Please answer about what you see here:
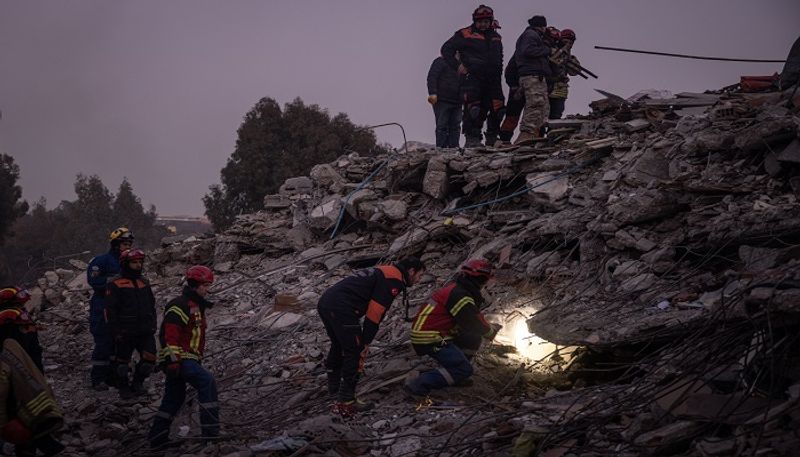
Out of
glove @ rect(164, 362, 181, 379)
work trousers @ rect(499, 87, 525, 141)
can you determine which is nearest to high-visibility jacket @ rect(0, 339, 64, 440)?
glove @ rect(164, 362, 181, 379)

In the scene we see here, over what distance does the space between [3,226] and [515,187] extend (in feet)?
74.0

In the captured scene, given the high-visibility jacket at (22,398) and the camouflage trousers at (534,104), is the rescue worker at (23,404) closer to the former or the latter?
the high-visibility jacket at (22,398)

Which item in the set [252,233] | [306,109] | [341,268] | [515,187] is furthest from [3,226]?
[515,187]

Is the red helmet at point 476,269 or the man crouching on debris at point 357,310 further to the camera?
the red helmet at point 476,269

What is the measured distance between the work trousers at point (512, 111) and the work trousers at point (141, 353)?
23.2 ft

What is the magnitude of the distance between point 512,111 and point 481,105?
0.57 m

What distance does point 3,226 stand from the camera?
2434 cm

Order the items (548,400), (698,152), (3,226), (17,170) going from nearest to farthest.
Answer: (548,400)
(698,152)
(3,226)
(17,170)

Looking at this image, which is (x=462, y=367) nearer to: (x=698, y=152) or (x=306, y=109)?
(x=698, y=152)

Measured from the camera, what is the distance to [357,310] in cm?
578

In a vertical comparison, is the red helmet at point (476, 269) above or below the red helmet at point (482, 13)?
below

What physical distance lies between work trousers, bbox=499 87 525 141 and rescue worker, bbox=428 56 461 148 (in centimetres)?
86

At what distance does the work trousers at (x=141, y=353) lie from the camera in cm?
696

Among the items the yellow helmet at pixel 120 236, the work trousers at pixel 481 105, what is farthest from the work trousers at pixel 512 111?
the yellow helmet at pixel 120 236
